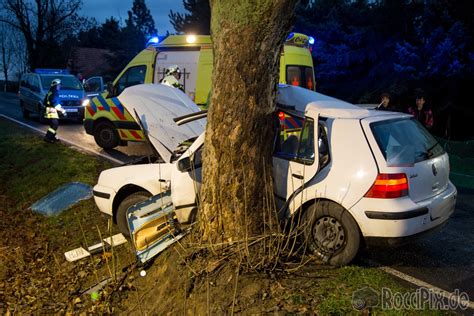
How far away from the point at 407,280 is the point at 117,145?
310 inches

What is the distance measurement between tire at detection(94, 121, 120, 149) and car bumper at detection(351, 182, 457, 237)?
752 centimetres

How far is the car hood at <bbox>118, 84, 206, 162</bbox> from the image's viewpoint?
5867mm

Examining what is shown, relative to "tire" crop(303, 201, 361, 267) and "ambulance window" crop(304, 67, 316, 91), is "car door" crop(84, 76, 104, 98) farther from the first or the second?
"tire" crop(303, 201, 361, 267)

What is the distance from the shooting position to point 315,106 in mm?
4855

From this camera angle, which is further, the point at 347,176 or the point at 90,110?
the point at 90,110

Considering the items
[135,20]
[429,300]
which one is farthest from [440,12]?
[135,20]

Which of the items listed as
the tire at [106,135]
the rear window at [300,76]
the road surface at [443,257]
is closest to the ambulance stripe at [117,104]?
the tire at [106,135]

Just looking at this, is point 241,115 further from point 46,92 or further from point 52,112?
point 46,92

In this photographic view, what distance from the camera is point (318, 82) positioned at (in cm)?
1831

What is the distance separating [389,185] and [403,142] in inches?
24.2

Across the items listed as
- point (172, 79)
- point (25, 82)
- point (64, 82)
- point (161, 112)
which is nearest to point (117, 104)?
point (172, 79)

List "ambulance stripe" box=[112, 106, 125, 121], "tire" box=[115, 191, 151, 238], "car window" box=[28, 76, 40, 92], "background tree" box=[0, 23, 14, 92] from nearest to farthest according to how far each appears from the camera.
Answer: "tire" box=[115, 191, 151, 238] < "ambulance stripe" box=[112, 106, 125, 121] < "car window" box=[28, 76, 40, 92] < "background tree" box=[0, 23, 14, 92]

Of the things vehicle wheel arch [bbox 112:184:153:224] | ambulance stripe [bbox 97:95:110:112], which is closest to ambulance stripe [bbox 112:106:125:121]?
ambulance stripe [bbox 97:95:110:112]

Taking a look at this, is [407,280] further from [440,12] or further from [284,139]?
[440,12]
